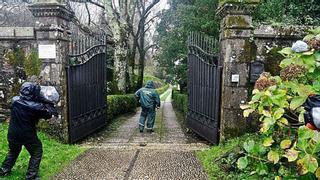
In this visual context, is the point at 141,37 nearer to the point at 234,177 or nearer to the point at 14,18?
the point at 14,18

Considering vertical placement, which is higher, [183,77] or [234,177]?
[183,77]

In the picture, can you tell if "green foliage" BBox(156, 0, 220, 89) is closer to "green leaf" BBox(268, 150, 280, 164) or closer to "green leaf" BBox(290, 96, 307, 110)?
"green leaf" BBox(268, 150, 280, 164)

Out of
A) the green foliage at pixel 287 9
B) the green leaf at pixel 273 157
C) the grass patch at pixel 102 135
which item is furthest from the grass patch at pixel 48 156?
the green foliage at pixel 287 9

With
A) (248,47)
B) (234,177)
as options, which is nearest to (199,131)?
(248,47)

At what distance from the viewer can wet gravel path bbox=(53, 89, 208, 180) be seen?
17.2ft

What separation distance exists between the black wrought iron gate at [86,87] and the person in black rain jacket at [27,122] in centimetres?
245

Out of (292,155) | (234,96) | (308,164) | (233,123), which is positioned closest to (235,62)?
(234,96)

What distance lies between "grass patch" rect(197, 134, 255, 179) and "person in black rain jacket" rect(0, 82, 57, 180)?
2.69 meters

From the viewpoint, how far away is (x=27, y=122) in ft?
14.9

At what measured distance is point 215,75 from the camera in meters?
7.00

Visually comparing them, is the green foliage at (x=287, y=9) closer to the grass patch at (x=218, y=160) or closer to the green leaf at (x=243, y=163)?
the grass patch at (x=218, y=160)

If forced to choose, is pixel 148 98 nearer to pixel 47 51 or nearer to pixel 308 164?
pixel 47 51

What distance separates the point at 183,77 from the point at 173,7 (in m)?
5.66

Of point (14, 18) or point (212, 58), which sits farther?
point (14, 18)
